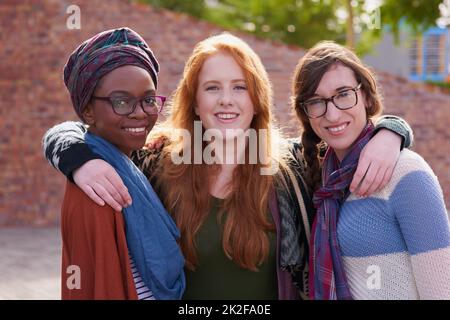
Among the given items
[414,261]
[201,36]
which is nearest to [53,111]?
[201,36]

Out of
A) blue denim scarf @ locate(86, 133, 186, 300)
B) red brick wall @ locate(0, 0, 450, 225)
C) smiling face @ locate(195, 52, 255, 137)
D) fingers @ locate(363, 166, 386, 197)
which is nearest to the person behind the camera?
blue denim scarf @ locate(86, 133, 186, 300)

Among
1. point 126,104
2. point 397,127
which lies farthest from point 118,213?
point 397,127

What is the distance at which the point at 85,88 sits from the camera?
96.3 inches

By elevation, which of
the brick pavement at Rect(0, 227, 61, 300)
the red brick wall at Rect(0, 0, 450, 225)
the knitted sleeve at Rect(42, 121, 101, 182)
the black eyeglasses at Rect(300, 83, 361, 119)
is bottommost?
the knitted sleeve at Rect(42, 121, 101, 182)

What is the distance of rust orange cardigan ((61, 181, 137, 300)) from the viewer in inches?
88.3

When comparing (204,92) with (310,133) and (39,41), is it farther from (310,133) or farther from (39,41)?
(39,41)

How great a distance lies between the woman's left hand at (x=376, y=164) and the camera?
2.46 metres

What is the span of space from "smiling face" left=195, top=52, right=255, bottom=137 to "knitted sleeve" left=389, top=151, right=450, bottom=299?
0.73m

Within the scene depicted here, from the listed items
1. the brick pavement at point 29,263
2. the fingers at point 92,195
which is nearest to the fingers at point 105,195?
the fingers at point 92,195

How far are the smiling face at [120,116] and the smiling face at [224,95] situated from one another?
1.13ft

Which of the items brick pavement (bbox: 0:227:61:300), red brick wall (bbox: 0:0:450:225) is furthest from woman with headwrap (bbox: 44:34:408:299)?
red brick wall (bbox: 0:0:450:225)

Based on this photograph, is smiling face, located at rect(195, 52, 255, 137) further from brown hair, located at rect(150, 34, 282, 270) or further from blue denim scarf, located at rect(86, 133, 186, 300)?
blue denim scarf, located at rect(86, 133, 186, 300)

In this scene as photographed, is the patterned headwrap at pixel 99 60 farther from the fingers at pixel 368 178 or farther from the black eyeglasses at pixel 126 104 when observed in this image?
the fingers at pixel 368 178

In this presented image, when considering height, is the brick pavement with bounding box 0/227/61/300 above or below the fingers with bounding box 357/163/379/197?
above
